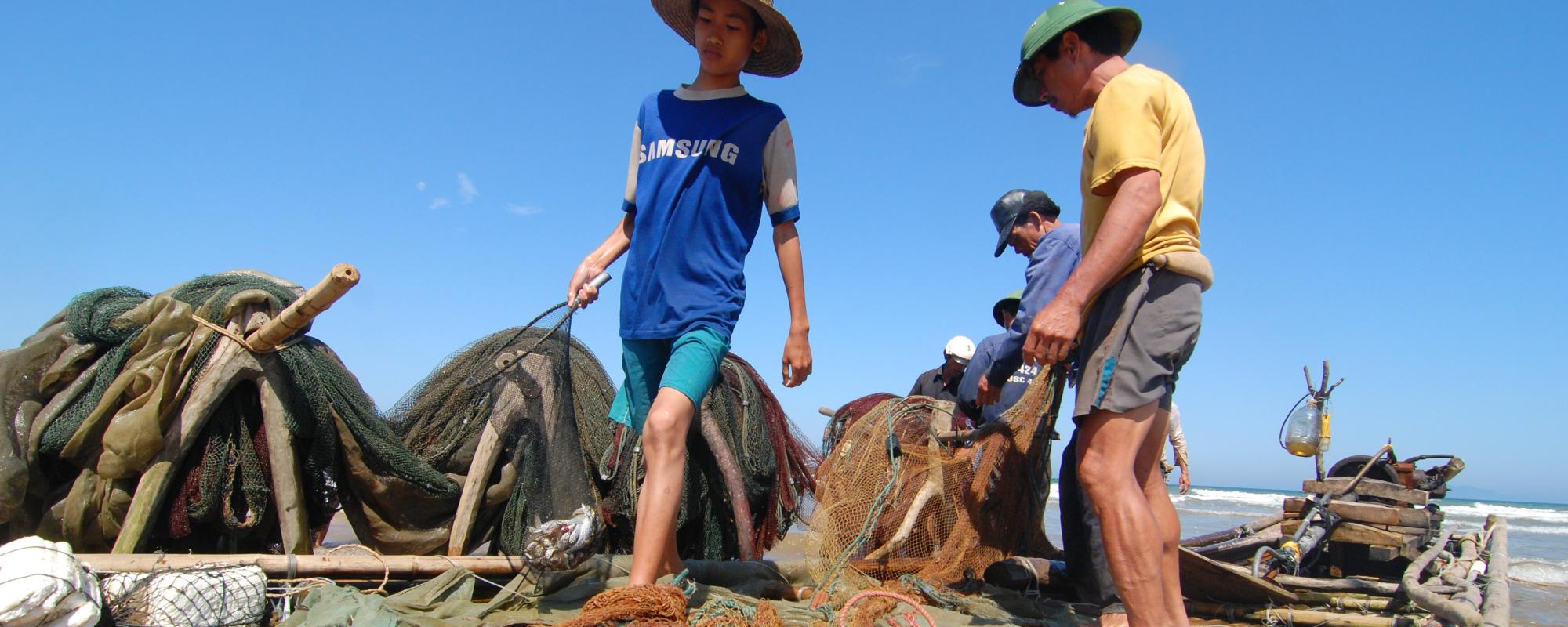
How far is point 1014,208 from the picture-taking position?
5281 millimetres

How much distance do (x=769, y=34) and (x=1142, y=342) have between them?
1.89 m

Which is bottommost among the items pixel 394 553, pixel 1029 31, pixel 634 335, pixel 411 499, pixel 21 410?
pixel 394 553

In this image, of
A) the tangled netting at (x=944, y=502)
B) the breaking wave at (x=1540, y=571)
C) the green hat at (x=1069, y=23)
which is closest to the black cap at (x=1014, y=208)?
the tangled netting at (x=944, y=502)

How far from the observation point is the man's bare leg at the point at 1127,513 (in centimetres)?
259

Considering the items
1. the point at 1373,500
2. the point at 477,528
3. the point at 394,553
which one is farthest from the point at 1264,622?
the point at 394,553

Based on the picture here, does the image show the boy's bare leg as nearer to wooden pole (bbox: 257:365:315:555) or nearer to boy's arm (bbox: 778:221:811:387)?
boy's arm (bbox: 778:221:811:387)

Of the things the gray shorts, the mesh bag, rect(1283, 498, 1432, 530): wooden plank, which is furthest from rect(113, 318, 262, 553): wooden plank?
rect(1283, 498, 1432, 530): wooden plank

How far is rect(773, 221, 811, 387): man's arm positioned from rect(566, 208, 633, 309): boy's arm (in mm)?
585

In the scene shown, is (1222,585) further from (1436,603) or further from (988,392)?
(988,392)

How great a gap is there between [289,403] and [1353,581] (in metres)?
4.51

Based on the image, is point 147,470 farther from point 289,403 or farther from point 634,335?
point 634,335

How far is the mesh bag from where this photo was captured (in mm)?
2502

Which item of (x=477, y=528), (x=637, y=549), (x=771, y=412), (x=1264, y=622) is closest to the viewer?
(x=637, y=549)

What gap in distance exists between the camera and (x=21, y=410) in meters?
3.25
